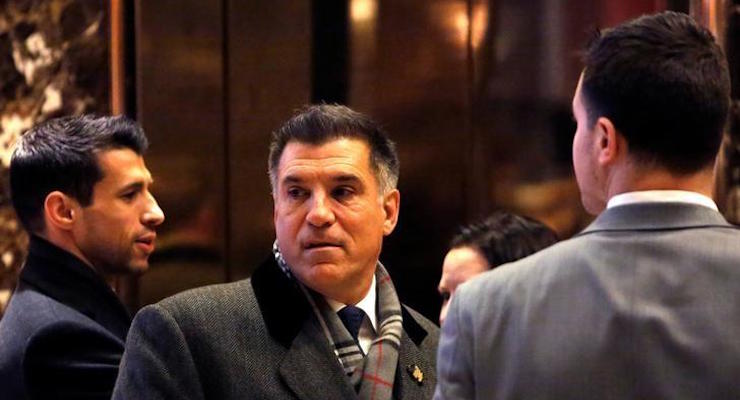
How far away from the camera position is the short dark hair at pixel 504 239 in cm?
398

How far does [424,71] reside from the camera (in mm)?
5211

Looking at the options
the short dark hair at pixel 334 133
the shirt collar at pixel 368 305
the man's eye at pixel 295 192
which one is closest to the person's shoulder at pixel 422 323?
the shirt collar at pixel 368 305

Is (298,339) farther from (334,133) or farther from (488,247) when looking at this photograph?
(488,247)

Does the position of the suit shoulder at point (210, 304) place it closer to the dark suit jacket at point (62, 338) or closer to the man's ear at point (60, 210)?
the dark suit jacket at point (62, 338)

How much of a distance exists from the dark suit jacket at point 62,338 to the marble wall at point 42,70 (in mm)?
1452

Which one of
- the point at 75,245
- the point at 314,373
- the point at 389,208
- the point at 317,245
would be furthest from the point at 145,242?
the point at 314,373

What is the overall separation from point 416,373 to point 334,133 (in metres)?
0.60

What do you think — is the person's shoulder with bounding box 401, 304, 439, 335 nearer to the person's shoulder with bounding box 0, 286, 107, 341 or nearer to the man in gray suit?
the person's shoulder with bounding box 0, 286, 107, 341

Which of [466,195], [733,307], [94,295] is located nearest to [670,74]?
[733,307]

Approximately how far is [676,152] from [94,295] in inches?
80.4

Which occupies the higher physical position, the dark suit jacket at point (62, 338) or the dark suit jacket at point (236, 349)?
the dark suit jacket at point (236, 349)

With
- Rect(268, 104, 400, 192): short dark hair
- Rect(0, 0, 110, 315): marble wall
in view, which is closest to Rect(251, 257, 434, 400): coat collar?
Rect(268, 104, 400, 192): short dark hair

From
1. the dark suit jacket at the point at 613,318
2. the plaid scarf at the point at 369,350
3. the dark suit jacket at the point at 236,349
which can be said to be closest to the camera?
the dark suit jacket at the point at 613,318

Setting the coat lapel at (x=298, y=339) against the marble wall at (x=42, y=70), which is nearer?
the coat lapel at (x=298, y=339)
